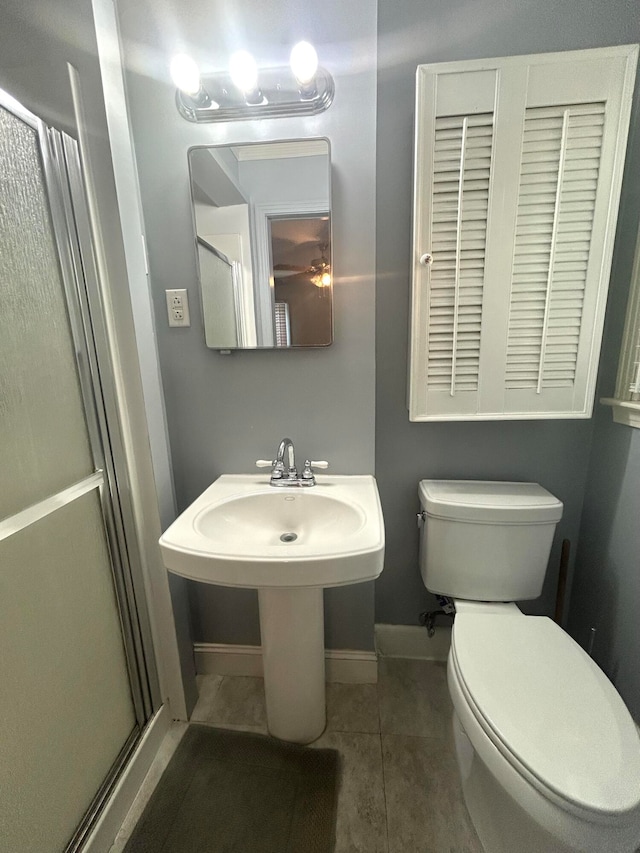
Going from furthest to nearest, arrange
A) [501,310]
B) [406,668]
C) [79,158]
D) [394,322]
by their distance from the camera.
A: [406,668] < [394,322] < [501,310] < [79,158]

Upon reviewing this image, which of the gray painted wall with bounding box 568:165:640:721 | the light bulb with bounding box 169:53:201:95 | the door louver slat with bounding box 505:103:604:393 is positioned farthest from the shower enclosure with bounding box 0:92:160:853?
the gray painted wall with bounding box 568:165:640:721

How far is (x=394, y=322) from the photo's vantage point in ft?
3.82

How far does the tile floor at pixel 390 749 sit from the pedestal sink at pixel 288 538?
140 millimetres

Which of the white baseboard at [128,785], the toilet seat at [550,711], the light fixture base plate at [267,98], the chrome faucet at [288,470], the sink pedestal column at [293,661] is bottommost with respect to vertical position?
the white baseboard at [128,785]

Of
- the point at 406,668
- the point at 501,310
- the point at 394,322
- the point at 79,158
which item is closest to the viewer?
the point at 79,158

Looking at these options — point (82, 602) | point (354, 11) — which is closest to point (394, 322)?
point (354, 11)

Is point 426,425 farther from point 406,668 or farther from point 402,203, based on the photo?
point 406,668

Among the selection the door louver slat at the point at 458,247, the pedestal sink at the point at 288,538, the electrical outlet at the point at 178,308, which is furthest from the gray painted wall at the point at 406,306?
the electrical outlet at the point at 178,308

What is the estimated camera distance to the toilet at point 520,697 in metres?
0.64

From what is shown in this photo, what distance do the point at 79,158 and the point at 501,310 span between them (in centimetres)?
118

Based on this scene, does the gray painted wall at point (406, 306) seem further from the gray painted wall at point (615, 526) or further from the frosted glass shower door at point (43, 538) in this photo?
the frosted glass shower door at point (43, 538)

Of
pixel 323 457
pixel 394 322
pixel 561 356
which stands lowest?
pixel 323 457

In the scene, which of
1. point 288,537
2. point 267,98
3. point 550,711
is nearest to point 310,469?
point 288,537

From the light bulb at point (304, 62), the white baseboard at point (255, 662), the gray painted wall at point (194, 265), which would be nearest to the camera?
the light bulb at point (304, 62)
